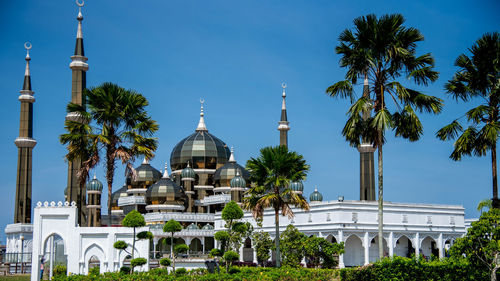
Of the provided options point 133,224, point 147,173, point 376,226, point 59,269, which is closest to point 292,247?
point 376,226

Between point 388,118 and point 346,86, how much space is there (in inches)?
103

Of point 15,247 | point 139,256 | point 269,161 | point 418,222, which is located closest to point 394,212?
point 418,222

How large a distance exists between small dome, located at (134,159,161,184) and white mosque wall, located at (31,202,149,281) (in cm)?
4766

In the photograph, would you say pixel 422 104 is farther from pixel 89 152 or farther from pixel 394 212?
pixel 394 212

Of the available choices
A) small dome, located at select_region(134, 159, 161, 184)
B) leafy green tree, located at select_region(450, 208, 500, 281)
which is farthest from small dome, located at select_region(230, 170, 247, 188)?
leafy green tree, located at select_region(450, 208, 500, 281)

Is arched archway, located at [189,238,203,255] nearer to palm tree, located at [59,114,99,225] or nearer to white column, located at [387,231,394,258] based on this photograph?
white column, located at [387,231,394,258]

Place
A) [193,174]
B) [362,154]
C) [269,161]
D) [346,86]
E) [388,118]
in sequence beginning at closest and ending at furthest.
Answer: [388,118] → [346,86] → [269,161] → [362,154] → [193,174]

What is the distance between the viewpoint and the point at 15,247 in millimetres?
59562

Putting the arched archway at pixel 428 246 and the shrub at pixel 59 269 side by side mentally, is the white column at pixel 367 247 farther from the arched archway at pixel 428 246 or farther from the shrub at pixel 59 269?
the shrub at pixel 59 269

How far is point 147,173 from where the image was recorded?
7994cm

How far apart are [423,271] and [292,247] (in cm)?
2587

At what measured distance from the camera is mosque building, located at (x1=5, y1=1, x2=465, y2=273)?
47312 mm

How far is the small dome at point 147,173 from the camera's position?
79.6 metres

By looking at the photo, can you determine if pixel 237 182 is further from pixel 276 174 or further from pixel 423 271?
pixel 423 271
